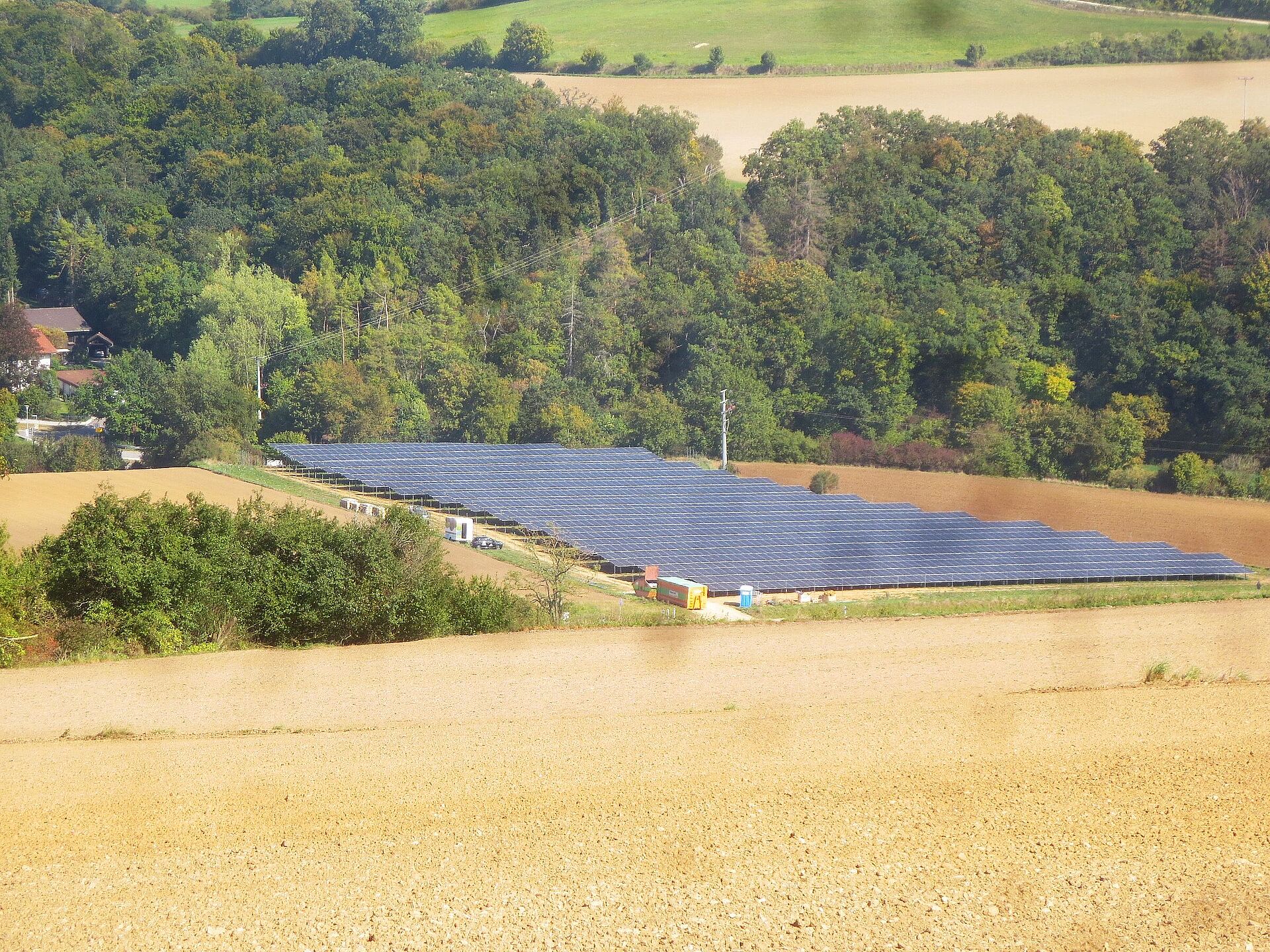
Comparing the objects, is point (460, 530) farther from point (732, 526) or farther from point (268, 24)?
point (268, 24)

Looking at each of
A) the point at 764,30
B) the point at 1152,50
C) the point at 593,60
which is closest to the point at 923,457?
the point at 1152,50

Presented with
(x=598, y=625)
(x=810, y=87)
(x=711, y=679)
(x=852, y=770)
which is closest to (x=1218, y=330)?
(x=810, y=87)

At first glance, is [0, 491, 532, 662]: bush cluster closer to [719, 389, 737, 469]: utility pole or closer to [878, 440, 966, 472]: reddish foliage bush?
[719, 389, 737, 469]: utility pole

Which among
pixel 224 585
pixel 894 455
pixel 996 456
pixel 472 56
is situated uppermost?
pixel 472 56

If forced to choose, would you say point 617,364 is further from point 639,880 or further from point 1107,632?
point 639,880

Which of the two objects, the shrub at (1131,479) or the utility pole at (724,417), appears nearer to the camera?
the shrub at (1131,479)

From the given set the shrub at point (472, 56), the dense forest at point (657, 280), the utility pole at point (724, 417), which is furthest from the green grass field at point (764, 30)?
the utility pole at point (724, 417)

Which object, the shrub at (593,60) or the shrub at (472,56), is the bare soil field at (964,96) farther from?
the shrub at (472,56)
